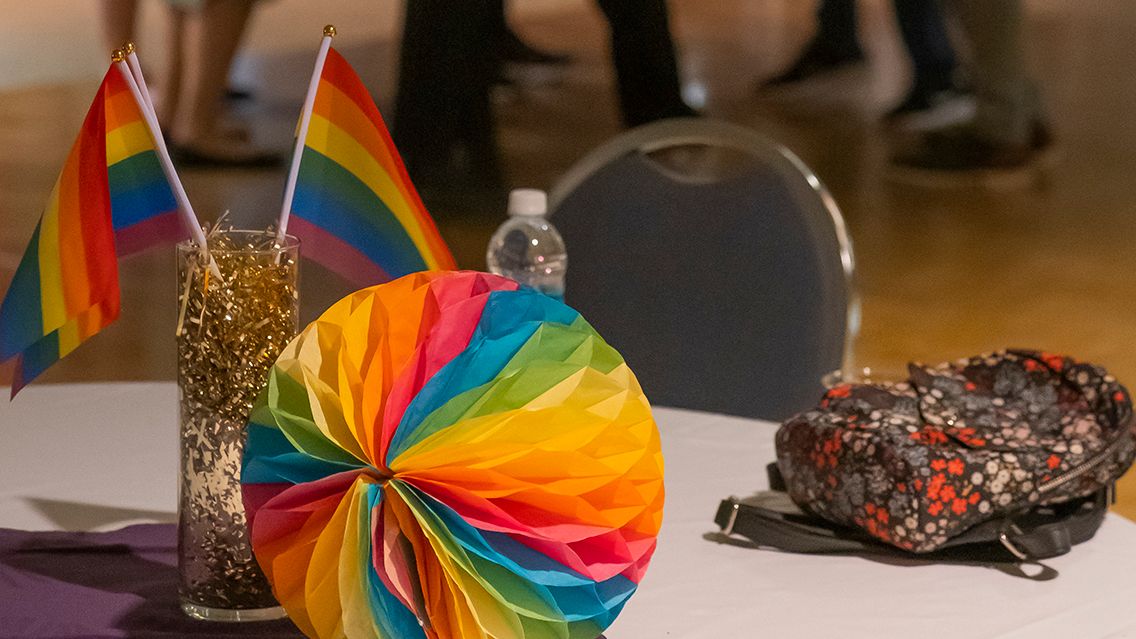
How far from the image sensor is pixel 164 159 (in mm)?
819

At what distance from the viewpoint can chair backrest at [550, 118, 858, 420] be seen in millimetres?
1636

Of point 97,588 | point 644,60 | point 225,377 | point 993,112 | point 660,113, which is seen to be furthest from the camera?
point 993,112

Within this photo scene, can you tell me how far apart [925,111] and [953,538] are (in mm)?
4261

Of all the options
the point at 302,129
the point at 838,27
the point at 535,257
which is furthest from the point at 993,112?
the point at 302,129

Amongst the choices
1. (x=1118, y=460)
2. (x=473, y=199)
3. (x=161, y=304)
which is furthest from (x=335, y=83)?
(x=473, y=199)

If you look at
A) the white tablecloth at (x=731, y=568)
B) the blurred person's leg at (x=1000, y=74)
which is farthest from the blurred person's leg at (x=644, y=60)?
the white tablecloth at (x=731, y=568)

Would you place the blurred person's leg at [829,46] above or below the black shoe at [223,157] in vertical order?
above

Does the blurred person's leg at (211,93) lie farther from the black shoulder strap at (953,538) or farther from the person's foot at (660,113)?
the black shoulder strap at (953,538)

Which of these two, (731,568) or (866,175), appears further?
(866,175)

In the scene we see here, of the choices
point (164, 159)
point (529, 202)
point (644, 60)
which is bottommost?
point (644, 60)

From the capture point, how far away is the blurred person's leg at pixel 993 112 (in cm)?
503

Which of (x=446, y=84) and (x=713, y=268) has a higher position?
(x=713, y=268)

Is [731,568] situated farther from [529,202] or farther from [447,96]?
[447,96]

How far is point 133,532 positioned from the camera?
978 mm
